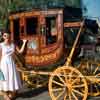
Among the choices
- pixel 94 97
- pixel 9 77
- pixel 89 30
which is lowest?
pixel 94 97

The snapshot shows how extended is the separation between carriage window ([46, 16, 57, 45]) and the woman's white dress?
1.41m

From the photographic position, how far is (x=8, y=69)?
8531 millimetres

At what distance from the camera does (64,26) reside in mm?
9289

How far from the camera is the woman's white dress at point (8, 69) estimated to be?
840cm

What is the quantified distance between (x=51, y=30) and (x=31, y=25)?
0.52 meters

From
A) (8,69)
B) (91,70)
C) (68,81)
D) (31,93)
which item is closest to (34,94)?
(31,93)

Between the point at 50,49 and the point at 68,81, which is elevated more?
the point at 50,49

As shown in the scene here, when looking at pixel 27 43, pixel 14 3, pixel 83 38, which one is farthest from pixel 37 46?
pixel 14 3

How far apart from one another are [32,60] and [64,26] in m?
1.18

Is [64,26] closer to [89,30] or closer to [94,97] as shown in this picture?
[89,30]

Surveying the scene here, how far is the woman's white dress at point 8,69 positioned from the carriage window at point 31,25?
1686mm

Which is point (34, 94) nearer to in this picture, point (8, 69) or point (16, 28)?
point (16, 28)

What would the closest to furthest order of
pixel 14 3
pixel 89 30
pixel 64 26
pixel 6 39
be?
pixel 6 39, pixel 64 26, pixel 89 30, pixel 14 3

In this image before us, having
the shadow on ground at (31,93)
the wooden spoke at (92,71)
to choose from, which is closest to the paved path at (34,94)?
the shadow on ground at (31,93)
